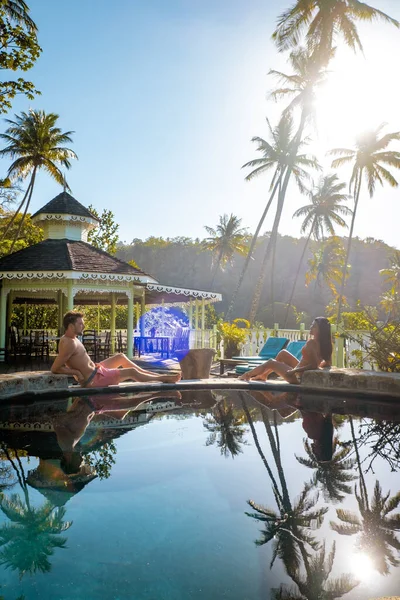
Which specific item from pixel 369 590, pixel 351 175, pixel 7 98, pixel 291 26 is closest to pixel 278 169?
pixel 351 175

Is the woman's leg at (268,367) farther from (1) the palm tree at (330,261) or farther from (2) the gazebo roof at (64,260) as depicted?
(1) the palm tree at (330,261)

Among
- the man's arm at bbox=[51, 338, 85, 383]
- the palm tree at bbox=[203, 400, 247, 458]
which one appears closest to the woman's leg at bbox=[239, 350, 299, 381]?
the palm tree at bbox=[203, 400, 247, 458]

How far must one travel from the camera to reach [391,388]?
646 cm

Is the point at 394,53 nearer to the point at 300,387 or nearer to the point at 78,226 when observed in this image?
the point at 300,387

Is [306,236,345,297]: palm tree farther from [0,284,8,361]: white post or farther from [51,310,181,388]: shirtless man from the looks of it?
[51,310,181,388]: shirtless man

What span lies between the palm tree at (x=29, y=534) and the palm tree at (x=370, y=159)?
2538 cm

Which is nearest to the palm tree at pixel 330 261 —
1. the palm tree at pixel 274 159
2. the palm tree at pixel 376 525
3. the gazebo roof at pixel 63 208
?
the palm tree at pixel 274 159

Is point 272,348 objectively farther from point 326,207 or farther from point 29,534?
point 326,207

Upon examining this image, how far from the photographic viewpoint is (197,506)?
3.28 m

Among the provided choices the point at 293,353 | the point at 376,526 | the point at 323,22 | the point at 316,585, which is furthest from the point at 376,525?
the point at 323,22

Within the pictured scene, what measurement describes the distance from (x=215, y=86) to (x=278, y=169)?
47.8ft

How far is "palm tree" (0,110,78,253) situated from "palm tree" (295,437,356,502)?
22.8 meters

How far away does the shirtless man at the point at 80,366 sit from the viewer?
6258 millimetres

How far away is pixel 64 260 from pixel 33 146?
13188 millimetres
